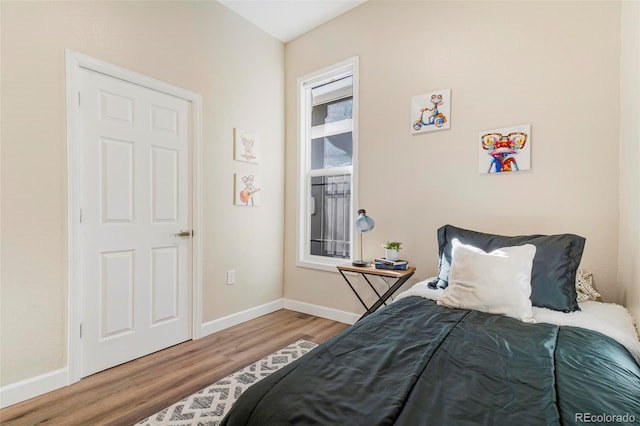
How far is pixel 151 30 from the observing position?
2473 mm

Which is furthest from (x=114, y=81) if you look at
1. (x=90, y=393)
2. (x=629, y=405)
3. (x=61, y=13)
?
(x=629, y=405)

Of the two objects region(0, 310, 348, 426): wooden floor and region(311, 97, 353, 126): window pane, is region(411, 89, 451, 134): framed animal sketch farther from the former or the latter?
region(0, 310, 348, 426): wooden floor

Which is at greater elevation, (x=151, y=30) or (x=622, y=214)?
(x=151, y=30)

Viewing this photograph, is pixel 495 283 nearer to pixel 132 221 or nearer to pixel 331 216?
pixel 331 216

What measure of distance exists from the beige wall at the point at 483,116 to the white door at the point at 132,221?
1.51 metres

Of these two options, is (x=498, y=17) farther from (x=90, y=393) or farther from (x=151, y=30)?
(x=90, y=393)

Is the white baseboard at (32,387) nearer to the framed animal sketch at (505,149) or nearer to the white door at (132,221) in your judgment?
the white door at (132,221)

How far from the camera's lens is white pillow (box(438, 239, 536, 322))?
5.22 feet

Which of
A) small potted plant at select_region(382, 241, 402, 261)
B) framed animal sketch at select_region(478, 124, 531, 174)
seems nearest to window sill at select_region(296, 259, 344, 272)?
small potted plant at select_region(382, 241, 402, 261)

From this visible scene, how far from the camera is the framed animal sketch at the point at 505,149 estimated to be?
2195 mm

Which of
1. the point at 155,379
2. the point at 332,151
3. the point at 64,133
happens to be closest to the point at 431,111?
the point at 332,151

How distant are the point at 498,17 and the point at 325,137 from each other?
185cm

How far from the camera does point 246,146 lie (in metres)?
3.22

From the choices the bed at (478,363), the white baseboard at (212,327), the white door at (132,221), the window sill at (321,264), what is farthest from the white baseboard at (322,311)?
the bed at (478,363)
